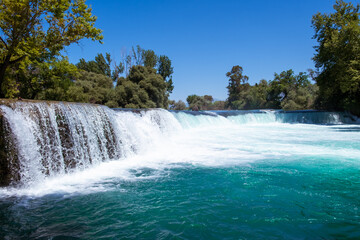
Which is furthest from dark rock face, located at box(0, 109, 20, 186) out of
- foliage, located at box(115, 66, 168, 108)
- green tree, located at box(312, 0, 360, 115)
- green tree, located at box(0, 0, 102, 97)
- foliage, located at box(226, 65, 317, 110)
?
foliage, located at box(226, 65, 317, 110)

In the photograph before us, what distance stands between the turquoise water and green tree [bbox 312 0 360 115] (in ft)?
56.8

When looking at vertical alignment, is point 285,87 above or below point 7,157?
above

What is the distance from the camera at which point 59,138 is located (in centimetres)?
616

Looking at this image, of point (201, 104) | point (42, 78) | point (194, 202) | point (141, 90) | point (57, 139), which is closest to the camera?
point (194, 202)

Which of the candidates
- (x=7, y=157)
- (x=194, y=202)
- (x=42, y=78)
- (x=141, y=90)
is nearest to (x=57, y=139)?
(x=7, y=157)

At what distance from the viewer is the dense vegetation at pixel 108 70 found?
31.4 feet

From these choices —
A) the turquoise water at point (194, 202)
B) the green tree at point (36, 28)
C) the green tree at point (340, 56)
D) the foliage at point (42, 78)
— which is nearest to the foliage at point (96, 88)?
the foliage at point (42, 78)

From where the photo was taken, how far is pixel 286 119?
24266 millimetres

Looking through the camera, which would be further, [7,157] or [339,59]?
[339,59]

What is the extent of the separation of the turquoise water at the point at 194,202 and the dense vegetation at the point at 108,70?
6742 millimetres

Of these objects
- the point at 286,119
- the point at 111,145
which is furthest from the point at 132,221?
the point at 286,119

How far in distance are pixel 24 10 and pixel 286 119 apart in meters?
23.2

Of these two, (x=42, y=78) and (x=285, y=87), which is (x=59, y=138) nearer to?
(x=42, y=78)

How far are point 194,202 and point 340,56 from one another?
923 inches
